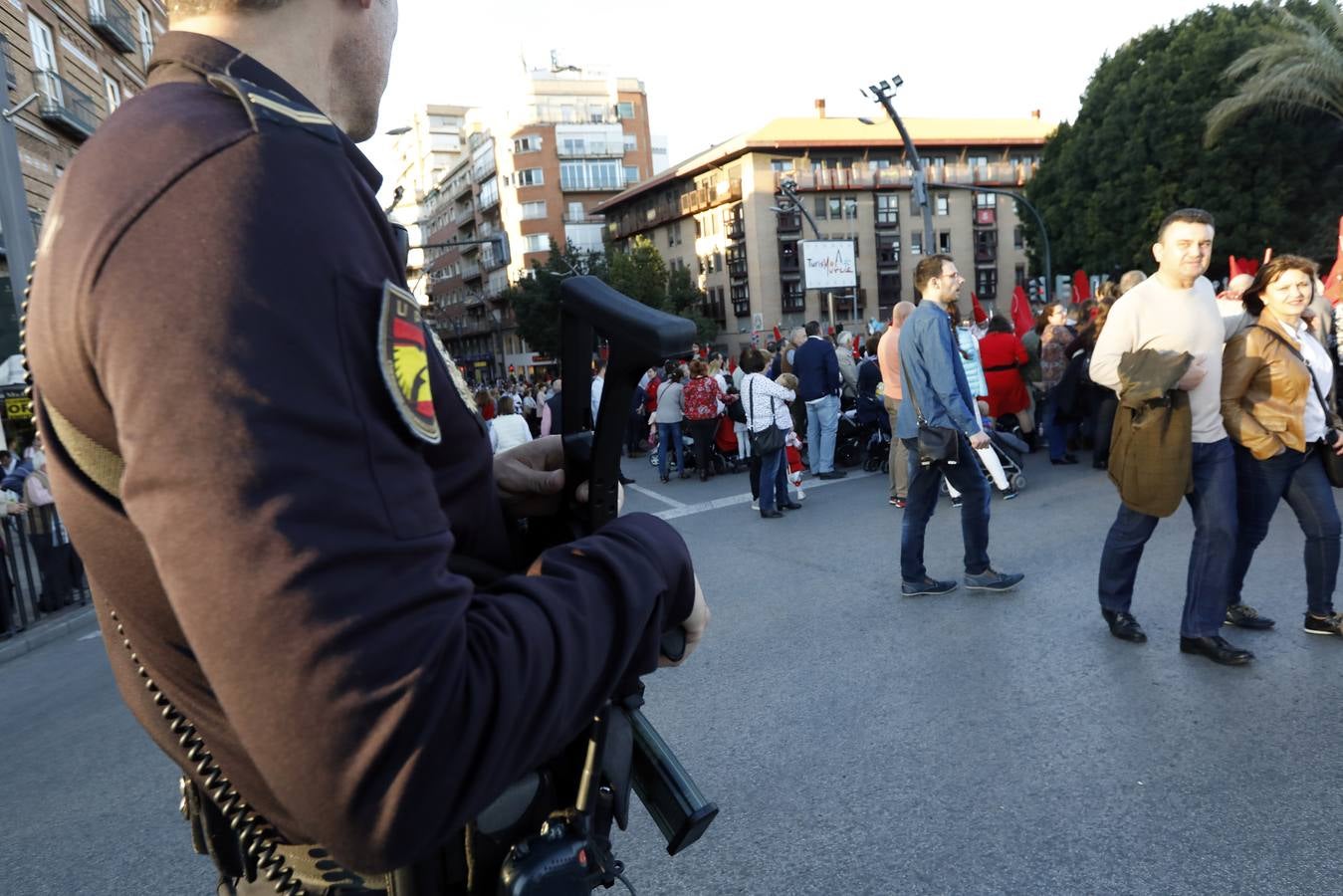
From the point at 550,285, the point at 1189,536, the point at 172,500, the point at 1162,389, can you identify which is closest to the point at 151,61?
the point at 172,500

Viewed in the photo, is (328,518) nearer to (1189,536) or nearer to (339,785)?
(339,785)

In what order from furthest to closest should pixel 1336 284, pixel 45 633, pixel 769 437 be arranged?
pixel 769 437 → pixel 1336 284 → pixel 45 633

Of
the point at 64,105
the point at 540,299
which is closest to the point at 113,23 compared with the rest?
the point at 64,105

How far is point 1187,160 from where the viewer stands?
26312 mm

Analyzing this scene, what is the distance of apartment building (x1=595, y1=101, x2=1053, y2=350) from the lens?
51.3 meters

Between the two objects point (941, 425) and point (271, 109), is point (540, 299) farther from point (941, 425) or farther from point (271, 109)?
point (271, 109)

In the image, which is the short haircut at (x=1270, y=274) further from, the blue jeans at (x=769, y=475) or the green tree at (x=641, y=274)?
the green tree at (x=641, y=274)

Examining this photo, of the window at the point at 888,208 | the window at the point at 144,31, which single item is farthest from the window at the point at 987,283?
the window at the point at 144,31

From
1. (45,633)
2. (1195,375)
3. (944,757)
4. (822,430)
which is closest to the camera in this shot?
(944,757)

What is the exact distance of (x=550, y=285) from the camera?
50.0 meters

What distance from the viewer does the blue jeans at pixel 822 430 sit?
11.1 metres

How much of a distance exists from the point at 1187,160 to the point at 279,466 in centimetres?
3141

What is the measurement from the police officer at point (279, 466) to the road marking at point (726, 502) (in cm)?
848

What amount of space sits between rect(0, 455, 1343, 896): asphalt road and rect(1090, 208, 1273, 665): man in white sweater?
0.27 meters
